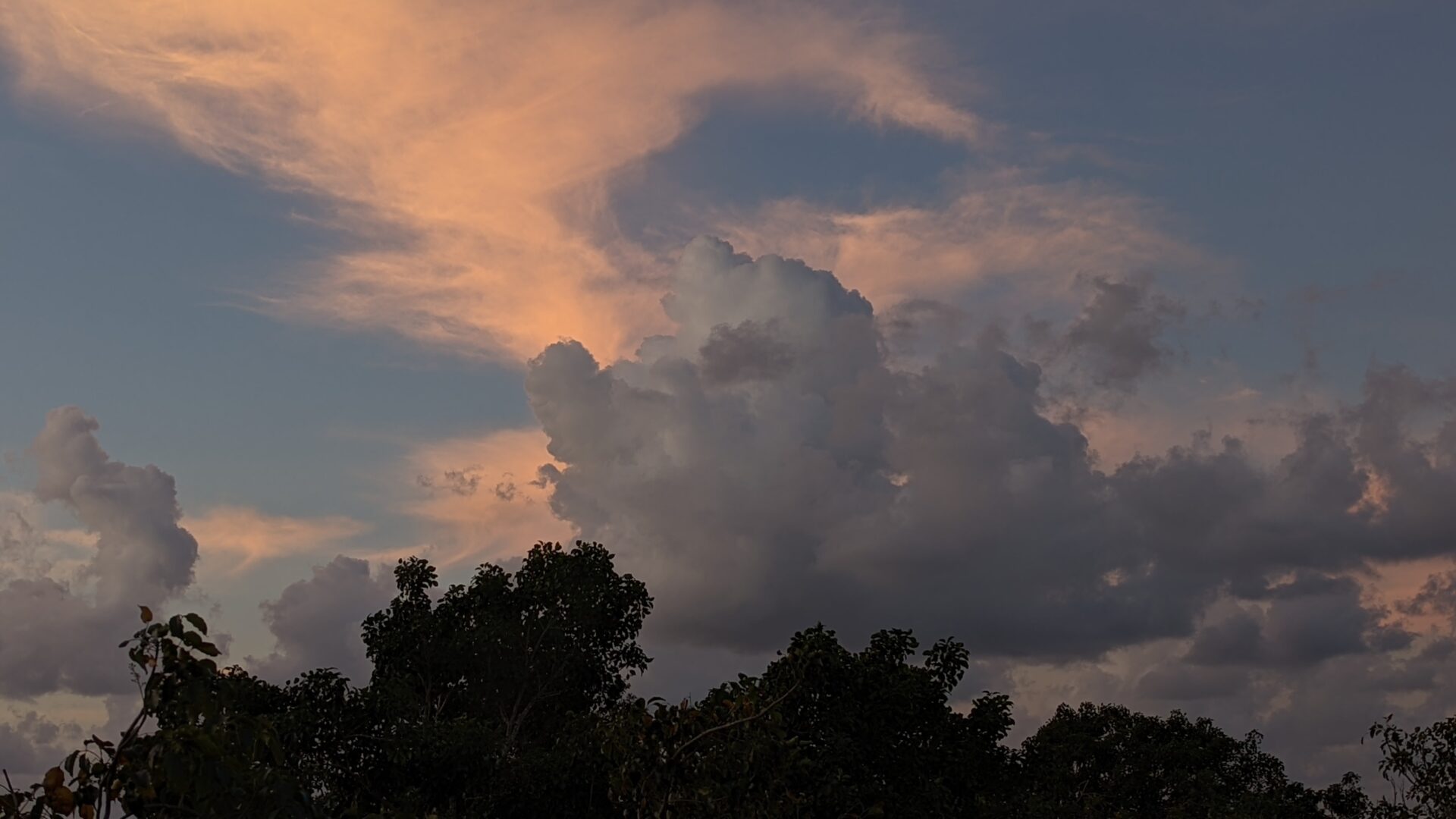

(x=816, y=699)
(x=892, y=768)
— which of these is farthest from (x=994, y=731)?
(x=816, y=699)

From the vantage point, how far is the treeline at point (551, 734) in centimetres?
972

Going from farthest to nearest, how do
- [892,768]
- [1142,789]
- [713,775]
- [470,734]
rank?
[1142,789] → [470,734] → [892,768] → [713,775]

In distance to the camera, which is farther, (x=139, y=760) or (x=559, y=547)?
(x=559, y=547)

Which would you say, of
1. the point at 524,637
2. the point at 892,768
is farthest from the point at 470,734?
the point at 892,768

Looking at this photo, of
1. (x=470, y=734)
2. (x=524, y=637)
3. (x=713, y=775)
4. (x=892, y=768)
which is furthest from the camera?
(x=524, y=637)

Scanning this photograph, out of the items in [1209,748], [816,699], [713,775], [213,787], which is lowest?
[213,787]

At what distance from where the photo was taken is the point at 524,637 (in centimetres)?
4338

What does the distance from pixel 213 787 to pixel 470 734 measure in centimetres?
2779

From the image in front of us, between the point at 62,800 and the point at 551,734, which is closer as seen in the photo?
the point at 62,800

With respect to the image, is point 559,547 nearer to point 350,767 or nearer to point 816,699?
point 350,767

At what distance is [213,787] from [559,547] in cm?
3540

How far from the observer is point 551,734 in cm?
4344

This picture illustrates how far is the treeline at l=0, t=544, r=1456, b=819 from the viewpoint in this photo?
9.72 metres

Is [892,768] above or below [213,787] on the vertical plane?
above
